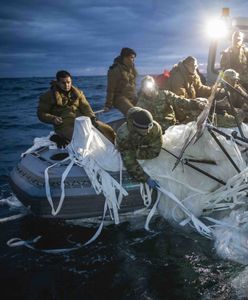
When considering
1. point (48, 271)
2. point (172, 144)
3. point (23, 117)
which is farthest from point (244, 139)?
point (23, 117)

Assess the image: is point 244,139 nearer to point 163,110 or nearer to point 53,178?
point 163,110

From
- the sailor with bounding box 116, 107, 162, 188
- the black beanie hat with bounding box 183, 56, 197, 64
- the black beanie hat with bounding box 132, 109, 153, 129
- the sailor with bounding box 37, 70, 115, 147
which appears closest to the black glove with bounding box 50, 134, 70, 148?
the sailor with bounding box 37, 70, 115, 147

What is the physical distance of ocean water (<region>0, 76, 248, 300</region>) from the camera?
450 cm

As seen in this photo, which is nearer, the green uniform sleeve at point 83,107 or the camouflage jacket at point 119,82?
the green uniform sleeve at point 83,107

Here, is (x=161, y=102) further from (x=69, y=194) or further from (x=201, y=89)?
(x=69, y=194)

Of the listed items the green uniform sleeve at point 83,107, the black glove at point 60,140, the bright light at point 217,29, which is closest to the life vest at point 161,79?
the green uniform sleeve at point 83,107

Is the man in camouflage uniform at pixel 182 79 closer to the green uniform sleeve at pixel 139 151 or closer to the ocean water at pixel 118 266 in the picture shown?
the green uniform sleeve at pixel 139 151

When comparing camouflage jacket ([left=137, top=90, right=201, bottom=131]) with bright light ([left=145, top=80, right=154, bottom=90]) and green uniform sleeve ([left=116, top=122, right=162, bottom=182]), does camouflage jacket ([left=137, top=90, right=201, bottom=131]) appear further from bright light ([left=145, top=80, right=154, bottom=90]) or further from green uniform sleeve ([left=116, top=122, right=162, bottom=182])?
green uniform sleeve ([left=116, top=122, right=162, bottom=182])

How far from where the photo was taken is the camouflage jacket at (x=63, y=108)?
20.2ft

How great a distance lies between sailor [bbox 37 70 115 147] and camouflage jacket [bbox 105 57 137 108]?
38.8 inches

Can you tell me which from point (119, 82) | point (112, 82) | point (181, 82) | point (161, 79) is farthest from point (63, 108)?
point (161, 79)

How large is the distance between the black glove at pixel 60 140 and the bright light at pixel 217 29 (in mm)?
4806

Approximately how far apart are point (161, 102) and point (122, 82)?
154cm

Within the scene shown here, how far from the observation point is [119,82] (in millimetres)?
7500
